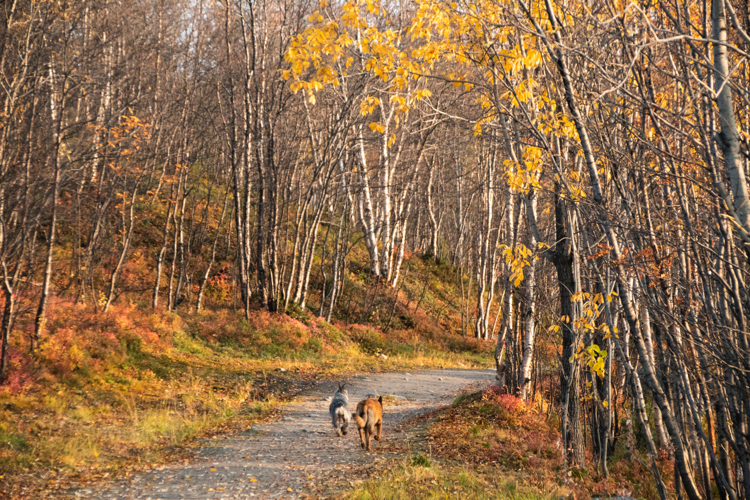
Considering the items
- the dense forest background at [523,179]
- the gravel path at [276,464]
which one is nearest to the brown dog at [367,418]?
the gravel path at [276,464]

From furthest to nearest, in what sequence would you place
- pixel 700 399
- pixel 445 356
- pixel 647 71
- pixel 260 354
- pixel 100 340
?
pixel 445 356
pixel 260 354
pixel 100 340
pixel 700 399
pixel 647 71

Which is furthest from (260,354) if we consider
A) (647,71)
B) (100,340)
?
(647,71)

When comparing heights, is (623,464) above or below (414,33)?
below

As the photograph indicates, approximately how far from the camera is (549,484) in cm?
669

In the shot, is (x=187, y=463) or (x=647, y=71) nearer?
(x=647, y=71)

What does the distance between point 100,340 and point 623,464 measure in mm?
11592

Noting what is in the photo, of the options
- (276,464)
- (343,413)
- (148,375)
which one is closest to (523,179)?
(343,413)

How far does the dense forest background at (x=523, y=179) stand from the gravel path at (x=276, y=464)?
331 cm

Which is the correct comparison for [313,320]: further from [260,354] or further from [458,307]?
[458,307]

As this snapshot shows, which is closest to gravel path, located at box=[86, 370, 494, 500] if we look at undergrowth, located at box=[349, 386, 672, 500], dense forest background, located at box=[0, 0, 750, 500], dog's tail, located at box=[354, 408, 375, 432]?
dog's tail, located at box=[354, 408, 375, 432]

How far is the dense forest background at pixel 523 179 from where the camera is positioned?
370 centimetres

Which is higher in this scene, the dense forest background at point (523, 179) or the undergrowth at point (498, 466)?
the dense forest background at point (523, 179)

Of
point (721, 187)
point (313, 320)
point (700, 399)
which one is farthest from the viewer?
point (313, 320)

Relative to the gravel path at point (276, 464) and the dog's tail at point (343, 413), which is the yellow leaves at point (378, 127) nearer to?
the gravel path at point (276, 464)
